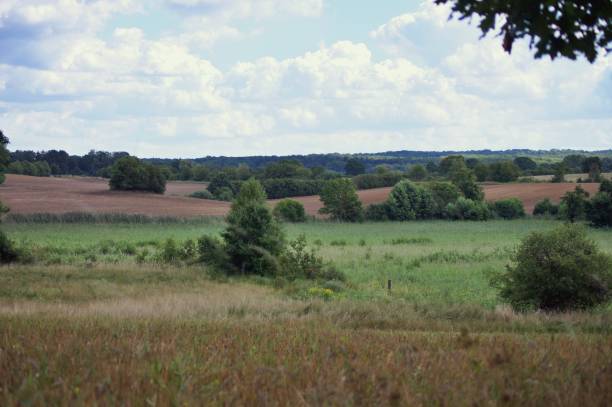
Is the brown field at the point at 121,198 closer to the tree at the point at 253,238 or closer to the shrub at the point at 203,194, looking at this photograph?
the shrub at the point at 203,194

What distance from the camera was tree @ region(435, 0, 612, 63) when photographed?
22.0ft

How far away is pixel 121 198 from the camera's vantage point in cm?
8638

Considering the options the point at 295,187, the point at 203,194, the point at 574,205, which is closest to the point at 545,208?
the point at 574,205

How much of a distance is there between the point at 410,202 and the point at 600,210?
2726cm

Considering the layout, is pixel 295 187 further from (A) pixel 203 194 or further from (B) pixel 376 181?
(A) pixel 203 194

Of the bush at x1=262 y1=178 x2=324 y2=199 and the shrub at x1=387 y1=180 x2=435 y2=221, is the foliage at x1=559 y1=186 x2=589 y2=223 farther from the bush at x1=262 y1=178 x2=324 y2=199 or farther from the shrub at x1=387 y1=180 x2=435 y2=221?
the bush at x1=262 y1=178 x2=324 y2=199

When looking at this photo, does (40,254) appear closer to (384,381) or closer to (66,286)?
(66,286)

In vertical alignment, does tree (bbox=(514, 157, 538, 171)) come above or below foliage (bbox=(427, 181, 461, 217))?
above

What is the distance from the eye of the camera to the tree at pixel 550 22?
6.72 metres

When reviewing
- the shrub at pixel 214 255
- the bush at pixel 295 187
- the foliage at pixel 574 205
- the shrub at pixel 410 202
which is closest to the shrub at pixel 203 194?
the bush at pixel 295 187

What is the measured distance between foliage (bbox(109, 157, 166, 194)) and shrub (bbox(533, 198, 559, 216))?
49588 millimetres

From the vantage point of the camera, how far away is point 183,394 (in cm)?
520

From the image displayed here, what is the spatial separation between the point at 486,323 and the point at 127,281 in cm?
1566

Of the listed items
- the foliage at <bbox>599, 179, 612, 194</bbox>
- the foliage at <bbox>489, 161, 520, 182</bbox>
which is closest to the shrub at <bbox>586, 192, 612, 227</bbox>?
the foliage at <bbox>599, 179, 612, 194</bbox>
